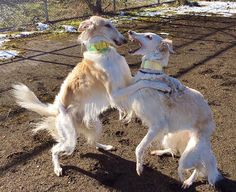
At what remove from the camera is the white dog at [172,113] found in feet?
12.3

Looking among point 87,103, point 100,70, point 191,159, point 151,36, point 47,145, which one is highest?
point 151,36

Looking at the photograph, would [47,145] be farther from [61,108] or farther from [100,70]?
[100,70]

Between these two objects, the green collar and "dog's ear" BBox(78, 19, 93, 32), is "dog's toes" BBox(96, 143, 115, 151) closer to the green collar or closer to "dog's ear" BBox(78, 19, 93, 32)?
the green collar

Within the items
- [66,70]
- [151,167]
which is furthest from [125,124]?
[66,70]

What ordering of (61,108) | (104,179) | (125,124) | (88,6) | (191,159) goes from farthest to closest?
1. (88,6)
2. (125,124)
3. (61,108)
4. (104,179)
5. (191,159)

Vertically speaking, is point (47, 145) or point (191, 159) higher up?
point (191, 159)

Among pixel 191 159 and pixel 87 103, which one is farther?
pixel 87 103

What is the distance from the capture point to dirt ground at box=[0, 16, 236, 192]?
3.94 metres

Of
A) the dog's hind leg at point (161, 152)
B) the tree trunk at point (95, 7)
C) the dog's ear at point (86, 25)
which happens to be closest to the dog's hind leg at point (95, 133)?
the dog's hind leg at point (161, 152)

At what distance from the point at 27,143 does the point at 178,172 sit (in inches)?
74.6

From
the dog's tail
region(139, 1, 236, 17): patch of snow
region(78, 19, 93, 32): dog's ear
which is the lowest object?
region(139, 1, 236, 17): patch of snow

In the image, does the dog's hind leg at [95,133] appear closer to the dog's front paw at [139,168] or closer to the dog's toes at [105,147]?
the dog's toes at [105,147]

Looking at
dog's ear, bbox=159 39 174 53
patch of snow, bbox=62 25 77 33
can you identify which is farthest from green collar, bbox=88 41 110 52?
patch of snow, bbox=62 25 77 33

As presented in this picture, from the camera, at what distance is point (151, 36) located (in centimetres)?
394
